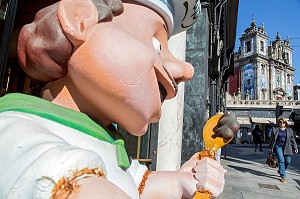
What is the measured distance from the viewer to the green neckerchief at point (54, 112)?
0.86 meters

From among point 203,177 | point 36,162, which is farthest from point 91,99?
point 203,177

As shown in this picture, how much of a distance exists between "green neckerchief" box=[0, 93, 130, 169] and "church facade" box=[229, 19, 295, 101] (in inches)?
1539

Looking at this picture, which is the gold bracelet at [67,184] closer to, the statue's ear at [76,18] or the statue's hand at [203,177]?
the statue's ear at [76,18]

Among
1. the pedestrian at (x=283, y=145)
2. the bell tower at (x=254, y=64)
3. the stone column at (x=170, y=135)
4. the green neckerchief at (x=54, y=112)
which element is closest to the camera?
the green neckerchief at (x=54, y=112)

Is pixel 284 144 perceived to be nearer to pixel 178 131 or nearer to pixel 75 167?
pixel 178 131

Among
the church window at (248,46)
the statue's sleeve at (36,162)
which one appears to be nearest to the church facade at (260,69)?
the church window at (248,46)

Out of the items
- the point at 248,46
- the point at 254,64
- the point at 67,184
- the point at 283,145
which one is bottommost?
the point at 283,145

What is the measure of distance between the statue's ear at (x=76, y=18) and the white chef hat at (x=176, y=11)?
0.25 m

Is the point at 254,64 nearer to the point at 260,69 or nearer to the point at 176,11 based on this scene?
the point at 260,69

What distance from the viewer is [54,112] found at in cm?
89

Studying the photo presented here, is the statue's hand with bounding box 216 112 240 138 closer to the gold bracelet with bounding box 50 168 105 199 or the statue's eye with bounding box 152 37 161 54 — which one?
the statue's eye with bounding box 152 37 161 54

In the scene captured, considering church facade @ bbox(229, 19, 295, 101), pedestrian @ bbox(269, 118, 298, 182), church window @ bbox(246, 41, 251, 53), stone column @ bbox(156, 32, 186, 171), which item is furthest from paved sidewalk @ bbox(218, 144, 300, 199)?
church window @ bbox(246, 41, 251, 53)

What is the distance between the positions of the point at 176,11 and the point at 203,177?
2.45 feet

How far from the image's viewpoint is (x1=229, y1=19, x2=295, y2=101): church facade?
40188mm
